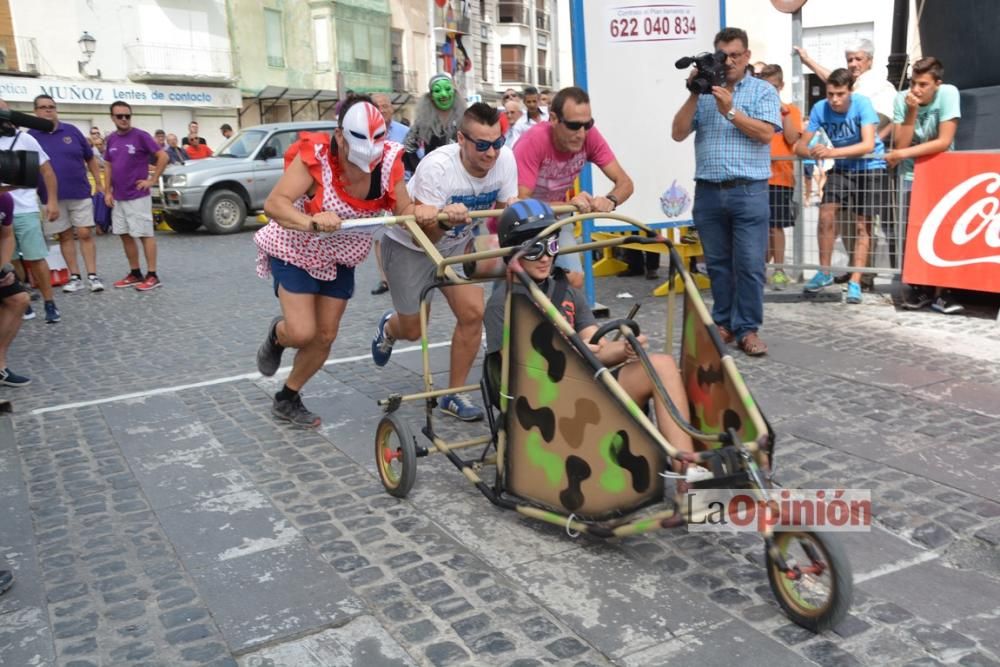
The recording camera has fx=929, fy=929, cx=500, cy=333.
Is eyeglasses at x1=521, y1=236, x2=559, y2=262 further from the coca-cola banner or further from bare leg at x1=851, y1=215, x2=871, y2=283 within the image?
bare leg at x1=851, y1=215, x2=871, y2=283

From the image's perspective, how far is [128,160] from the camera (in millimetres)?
10336

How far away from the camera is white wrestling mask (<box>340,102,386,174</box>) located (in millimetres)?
4410

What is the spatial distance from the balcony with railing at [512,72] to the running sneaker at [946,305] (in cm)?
5135

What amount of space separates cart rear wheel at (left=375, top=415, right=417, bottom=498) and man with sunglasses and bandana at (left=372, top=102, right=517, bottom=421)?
2.53 ft

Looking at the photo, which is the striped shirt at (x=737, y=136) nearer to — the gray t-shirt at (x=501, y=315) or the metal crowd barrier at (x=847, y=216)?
the metal crowd barrier at (x=847, y=216)

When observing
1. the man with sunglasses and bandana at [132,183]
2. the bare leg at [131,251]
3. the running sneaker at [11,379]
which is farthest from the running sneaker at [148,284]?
the running sneaker at [11,379]

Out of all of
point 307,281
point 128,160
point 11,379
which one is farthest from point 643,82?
point 128,160

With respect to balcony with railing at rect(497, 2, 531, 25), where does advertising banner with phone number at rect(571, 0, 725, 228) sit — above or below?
below

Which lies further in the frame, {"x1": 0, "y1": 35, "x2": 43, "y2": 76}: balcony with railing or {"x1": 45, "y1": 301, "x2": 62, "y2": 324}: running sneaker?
{"x1": 0, "y1": 35, "x2": 43, "y2": 76}: balcony with railing

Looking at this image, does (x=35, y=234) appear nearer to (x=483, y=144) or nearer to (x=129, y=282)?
(x=129, y=282)

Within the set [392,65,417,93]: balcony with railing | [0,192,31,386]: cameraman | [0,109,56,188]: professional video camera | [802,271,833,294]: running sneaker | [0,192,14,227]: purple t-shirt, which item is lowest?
[802,271,833,294]: running sneaker

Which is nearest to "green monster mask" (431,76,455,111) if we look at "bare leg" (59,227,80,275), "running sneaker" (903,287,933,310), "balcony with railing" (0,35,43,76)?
"running sneaker" (903,287,933,310)

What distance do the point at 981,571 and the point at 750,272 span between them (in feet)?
10.5

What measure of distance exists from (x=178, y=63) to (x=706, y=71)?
30.7 meters
